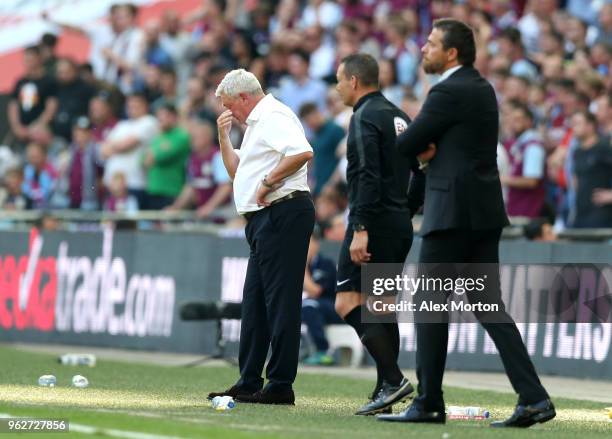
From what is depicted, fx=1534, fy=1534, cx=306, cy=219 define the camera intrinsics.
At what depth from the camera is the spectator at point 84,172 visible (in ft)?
68.5

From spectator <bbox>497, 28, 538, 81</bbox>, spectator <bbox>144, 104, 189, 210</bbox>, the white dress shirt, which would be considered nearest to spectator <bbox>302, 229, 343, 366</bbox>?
spectator <bbox>497, 28, 538, 81</bbox>

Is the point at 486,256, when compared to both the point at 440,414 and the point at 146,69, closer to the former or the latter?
the point at 440,414

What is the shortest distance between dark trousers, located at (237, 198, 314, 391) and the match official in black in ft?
1.18

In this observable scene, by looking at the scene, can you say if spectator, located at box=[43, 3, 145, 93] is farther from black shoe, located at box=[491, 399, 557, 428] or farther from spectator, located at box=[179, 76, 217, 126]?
black shoe, located at box=[491, 399, 557, 428]

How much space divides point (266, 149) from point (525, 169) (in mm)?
5927

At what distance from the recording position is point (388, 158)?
33.3 ft

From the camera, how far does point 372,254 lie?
10109 mm

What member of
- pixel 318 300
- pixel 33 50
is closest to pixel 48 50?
pixel 33 50

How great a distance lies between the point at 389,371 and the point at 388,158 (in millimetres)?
1403

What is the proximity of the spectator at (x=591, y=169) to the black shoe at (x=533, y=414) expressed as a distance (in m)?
6.60

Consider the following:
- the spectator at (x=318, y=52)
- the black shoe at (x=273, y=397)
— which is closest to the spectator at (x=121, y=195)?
the spectator at (x=318, y=52)

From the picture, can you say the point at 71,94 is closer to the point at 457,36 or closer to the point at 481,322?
the point at 457,36

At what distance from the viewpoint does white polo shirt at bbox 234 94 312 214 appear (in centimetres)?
1039

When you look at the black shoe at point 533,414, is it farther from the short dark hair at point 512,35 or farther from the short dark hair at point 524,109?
the short dark hair at point 512,35
